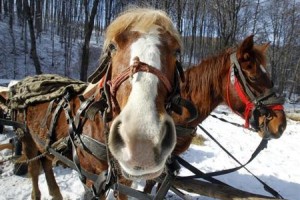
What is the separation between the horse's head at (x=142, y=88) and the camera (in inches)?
63.4

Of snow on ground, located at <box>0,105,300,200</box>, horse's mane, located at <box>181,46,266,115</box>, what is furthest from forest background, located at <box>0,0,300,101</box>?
horse's mane, located at <box>181,46,266,115</box>

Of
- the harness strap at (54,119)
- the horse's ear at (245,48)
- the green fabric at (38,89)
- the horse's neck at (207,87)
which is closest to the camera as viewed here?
the harness strap at (54,119)

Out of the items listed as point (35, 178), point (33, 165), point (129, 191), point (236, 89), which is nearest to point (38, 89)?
point (33, 165)

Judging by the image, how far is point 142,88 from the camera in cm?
177

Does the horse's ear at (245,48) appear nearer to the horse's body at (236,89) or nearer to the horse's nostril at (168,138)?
→ the horse's body at (236,89)

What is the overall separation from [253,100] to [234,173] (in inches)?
113

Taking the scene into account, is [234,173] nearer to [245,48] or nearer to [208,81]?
[208,81]

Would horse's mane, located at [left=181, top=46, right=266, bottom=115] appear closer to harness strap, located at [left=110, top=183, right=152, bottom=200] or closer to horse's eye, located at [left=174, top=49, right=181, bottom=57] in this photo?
harness strap, located at [left=110, top=183, right=152, bottom=200]

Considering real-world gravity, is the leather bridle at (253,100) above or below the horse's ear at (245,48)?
below

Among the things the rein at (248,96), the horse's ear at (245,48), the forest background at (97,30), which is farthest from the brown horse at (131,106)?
the forest background at (97,30)

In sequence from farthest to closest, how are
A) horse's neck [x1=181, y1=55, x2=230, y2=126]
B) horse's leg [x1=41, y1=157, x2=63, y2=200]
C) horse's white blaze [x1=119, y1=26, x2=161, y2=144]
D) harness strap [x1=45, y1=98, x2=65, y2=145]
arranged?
horse's leg [x1=41, y1=157, x2=63, y2=200] < horse's neck [x1=181, y1=55, x2=230, y2=126] < harness strap [x1=45, y1=98, x2=65, y2=145] < horse's white blaze [x1=119, y1=26, x2=161, y2=144]

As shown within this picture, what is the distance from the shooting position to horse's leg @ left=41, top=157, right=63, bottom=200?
440 cm

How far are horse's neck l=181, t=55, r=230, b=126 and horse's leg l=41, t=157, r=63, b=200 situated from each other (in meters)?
2.17

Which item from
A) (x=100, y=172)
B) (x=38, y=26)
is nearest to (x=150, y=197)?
(x=100, y=172)
